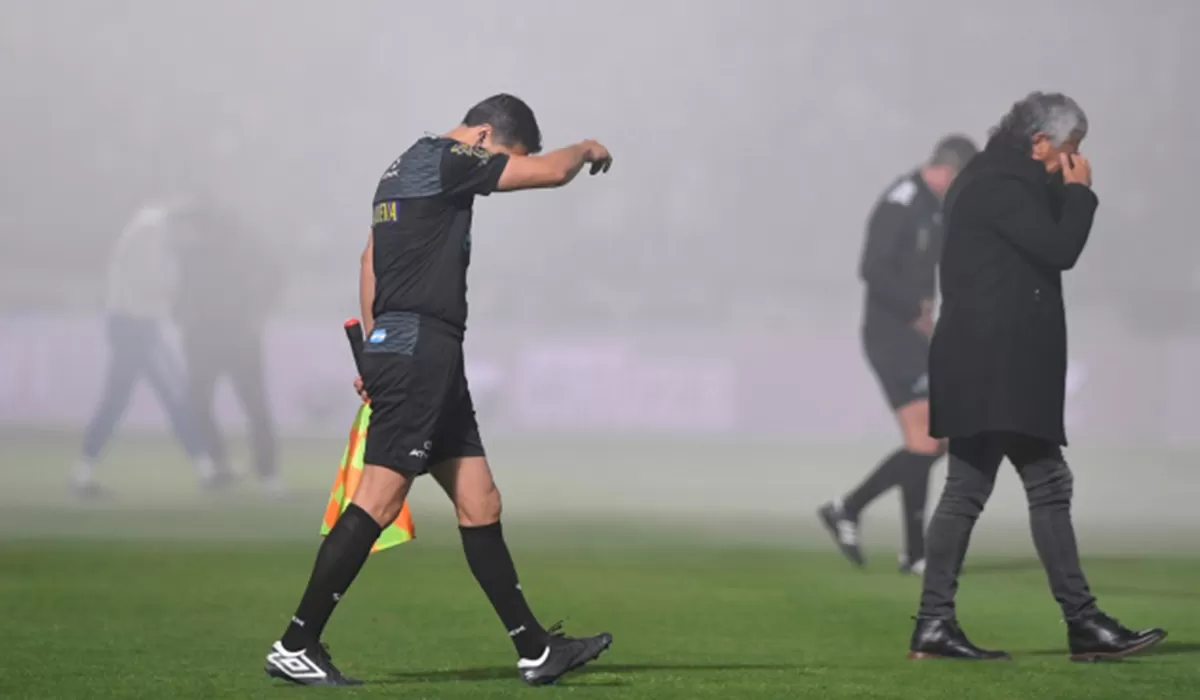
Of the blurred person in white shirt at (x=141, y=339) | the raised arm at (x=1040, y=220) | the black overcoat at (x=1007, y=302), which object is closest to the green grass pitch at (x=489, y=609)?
the blurred person in white shirt at (x=141, y=339)

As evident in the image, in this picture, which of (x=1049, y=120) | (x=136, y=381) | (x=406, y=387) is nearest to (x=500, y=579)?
(x=406, y=387)

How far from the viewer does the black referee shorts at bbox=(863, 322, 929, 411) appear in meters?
8.46

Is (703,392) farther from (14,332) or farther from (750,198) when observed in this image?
(14,332)

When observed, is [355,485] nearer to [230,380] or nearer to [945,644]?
[945,644]

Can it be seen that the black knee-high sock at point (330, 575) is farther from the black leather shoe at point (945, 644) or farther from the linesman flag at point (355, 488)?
→ the black leather shoe at point (945, 644)

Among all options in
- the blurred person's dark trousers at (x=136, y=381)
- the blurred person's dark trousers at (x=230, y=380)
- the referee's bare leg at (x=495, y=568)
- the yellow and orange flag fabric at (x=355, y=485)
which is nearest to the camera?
the referee's bare leg at (x=495, y=568)

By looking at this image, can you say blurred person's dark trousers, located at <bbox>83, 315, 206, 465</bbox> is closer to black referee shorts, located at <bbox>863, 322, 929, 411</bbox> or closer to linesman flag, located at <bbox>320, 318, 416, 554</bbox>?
black referee shorts, located at <bbox>863, 322, 929, 411</bbox>

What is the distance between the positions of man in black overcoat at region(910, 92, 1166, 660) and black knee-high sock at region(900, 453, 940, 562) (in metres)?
3.00

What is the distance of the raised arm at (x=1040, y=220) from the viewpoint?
5.28m

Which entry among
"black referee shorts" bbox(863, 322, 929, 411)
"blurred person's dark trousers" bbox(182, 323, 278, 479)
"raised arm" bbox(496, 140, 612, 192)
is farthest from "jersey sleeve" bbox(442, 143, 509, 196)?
"blurred person's dark trousers" bbox(182, 323, 278, 479)

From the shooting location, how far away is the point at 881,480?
8.65 metres

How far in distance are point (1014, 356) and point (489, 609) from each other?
234 centimetres

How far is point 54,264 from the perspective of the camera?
10930mm

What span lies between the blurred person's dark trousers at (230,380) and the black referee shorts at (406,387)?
6.75 m
